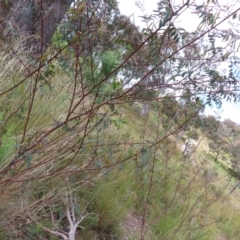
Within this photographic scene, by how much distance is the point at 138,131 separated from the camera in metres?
5.23

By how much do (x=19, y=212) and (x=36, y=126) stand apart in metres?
0.83

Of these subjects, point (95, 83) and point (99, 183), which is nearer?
point (95, 83)

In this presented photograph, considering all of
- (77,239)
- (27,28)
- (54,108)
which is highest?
(27,28)

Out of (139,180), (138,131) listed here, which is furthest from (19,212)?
(138,131)

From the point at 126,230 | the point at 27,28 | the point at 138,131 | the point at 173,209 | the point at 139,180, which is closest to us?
the point at 126,230

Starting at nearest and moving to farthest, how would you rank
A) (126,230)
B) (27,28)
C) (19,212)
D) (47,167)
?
(19,212) → (47,167) → (126,230) → (27,28)

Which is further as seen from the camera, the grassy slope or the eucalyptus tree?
the grassy slope

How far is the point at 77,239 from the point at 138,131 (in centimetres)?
276

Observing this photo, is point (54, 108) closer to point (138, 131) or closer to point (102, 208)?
point (102, 208)

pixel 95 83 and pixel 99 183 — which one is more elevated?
pixel 95 83

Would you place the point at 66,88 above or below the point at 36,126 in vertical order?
above

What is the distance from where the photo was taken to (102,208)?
9.66 ft

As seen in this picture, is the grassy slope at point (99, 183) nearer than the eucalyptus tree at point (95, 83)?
No

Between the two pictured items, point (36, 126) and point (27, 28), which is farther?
point (27, 28)
